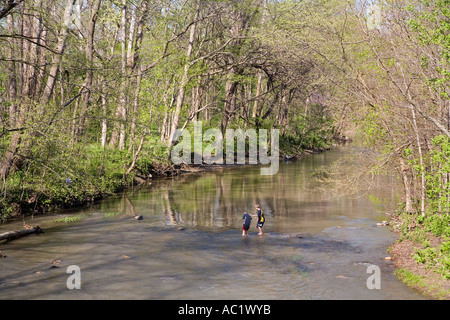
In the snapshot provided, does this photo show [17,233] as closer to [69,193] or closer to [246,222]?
[69,193]

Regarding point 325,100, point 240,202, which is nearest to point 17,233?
point 240,202

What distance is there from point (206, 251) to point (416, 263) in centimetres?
658

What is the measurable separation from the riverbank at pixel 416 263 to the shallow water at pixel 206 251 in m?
0.36

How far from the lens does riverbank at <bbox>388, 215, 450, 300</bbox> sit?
11.6m

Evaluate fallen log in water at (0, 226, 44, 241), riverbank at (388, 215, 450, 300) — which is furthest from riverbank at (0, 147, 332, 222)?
riverbank at (388, 215, 450, 300)

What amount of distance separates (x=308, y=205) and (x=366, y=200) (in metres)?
3.85

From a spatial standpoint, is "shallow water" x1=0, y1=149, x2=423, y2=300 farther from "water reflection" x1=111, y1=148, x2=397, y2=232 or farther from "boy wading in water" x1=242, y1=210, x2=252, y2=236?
"boy wading in water" x1=242, y1=210, x2=252, y2=236

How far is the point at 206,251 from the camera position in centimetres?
1590

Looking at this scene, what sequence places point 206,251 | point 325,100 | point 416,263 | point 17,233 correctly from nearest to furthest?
point 416,263 < point 206,251 < point 17,233 < point 325,100

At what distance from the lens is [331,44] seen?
18562mm

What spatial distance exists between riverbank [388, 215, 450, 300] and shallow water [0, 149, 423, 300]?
0.36 meters

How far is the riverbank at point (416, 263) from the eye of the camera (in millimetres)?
11602

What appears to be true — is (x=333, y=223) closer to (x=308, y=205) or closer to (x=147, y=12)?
(x=308, y=205)

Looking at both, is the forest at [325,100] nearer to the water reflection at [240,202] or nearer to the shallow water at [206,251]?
the shallow water at [206,251]
